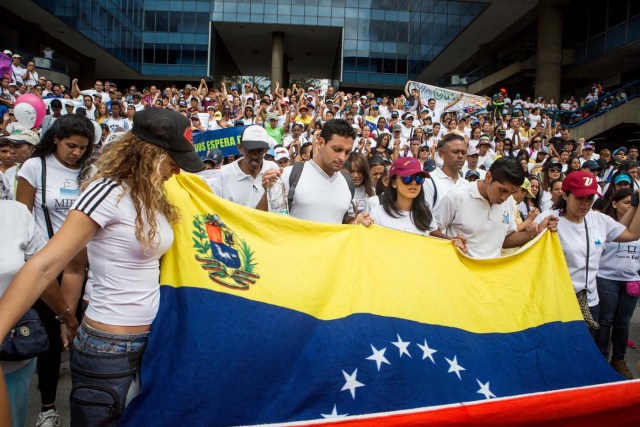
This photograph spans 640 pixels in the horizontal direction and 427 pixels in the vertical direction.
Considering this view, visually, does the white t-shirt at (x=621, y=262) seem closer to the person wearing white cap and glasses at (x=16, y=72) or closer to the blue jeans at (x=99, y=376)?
the blue jeans at (x=99, y=376)

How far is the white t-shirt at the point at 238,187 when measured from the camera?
14.2 feet

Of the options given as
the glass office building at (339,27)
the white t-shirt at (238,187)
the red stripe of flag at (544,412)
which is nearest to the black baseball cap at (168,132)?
the red stripe of flag at (544,412)

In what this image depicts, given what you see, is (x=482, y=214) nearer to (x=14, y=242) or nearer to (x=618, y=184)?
(x=618, y=184)

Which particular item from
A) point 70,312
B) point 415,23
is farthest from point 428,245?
point 415,23

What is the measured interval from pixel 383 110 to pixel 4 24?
2311cm

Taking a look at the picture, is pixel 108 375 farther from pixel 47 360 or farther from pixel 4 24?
pixel 4 24

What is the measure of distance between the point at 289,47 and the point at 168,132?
4208cm

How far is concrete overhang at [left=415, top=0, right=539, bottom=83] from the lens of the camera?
28531mm

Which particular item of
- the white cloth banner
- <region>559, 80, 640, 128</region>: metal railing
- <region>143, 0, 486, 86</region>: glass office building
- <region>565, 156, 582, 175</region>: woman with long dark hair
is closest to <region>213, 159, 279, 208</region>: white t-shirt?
<region>565, 156, 582, 175</region>: woman with long dark hair

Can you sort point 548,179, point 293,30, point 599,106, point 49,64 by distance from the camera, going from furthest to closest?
point 293,30 → point 49,64 → point 599,106 → point 548,179

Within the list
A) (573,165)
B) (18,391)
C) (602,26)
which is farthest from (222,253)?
(602,26)

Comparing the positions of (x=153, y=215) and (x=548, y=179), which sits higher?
(x=548, y=179)

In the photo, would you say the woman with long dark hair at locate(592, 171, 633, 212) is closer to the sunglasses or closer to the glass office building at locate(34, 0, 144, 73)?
the sunglasses

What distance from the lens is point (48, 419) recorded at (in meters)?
3.14
